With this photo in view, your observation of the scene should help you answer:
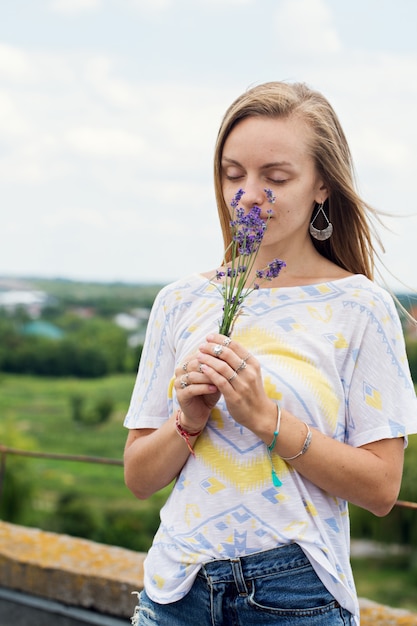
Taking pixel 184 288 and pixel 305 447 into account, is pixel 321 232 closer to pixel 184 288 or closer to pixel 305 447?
pixel 184 288

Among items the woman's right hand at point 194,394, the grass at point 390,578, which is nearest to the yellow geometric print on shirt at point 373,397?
the woman's right hand at point 194,394

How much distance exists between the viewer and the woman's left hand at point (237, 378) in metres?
1.42

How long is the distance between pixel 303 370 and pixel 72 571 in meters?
1.63

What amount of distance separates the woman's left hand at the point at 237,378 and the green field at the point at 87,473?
4403cm

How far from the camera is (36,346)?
83.5 metres

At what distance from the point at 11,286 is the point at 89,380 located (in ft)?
40.6

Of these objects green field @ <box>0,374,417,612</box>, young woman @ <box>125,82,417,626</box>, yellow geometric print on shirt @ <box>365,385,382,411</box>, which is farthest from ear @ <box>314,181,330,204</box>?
green field @ <box>0,374,417,612</box>

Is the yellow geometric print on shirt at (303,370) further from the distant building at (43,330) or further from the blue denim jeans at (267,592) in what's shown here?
the distant building at (43,330)

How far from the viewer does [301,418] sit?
1542 millimetres

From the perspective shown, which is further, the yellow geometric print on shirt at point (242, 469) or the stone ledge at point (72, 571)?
the stone ledge at point (72, 571)

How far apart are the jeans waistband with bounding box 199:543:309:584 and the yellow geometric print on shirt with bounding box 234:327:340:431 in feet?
0.80

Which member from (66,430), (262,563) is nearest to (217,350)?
(262,563)

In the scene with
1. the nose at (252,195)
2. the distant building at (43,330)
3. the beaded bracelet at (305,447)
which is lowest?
the distant building at (43,330)

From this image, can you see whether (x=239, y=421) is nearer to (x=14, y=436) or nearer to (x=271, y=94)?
(x=271, y=94)
